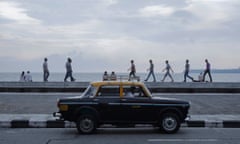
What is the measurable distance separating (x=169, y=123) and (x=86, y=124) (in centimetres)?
228

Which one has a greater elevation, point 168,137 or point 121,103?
point 121,103

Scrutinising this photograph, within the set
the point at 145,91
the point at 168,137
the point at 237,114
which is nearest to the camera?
the point at 168,137

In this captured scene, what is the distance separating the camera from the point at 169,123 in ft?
43.4

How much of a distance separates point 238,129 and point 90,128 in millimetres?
4556

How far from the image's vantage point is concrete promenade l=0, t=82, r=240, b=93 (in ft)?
98.6

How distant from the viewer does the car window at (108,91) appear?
1336cm

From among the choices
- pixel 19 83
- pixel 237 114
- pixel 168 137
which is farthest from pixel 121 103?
pixel 19 83

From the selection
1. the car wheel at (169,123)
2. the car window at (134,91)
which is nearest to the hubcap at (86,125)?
the car window at (134,91)

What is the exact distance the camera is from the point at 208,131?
13.8 metres

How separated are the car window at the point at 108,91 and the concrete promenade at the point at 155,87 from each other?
1641 cm

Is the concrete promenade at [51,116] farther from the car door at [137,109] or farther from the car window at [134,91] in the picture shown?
the car window at [134,91]

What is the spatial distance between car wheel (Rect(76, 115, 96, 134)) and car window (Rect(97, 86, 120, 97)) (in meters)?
0.73

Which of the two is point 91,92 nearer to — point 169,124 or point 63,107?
point 63,107

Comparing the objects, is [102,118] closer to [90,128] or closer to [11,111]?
[90,128]
